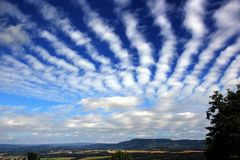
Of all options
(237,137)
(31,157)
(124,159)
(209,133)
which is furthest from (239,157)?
(31,157)

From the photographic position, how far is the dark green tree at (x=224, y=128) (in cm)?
6219

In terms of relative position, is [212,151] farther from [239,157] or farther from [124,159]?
[124,159]

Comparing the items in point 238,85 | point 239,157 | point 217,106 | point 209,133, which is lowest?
point 239,157

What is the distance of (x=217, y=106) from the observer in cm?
6569

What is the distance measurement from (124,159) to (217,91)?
189 feet

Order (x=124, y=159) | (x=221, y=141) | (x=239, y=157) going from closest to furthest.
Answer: (x=239, y=157) → (x=221, y=141) → (x=124, y=159)

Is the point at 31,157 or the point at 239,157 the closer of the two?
the point at 239,157

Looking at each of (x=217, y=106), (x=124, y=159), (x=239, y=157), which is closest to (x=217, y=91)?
(x=217, y=106)

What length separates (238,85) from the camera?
66.9m

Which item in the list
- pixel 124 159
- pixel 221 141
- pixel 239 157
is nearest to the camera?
pixel 239 157

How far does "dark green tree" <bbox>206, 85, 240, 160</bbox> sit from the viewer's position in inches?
2448

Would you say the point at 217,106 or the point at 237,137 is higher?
the point at 217,106

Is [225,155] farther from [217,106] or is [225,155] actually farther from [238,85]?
[238,85]

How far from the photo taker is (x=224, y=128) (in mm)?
63188
